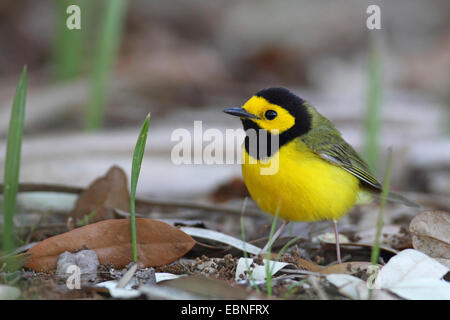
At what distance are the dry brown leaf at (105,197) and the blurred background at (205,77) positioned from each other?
3.83 ft

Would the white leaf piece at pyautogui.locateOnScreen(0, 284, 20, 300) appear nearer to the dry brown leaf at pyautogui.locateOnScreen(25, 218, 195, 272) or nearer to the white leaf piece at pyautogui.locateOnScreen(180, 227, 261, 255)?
the dry brown leaf at pyautogui.locateOnScreen(25, 218, 195, 272)

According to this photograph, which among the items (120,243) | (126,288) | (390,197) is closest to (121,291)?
(126,288)

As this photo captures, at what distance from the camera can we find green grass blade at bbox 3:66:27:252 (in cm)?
279

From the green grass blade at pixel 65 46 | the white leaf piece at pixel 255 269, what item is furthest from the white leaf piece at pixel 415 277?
the green grass blade at pixel 65 46

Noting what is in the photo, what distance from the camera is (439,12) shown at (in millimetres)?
12359

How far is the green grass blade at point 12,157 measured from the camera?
279 centimetres

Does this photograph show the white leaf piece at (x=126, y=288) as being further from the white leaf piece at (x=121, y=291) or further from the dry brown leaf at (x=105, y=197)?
the dry brown leaf at (x=105, y=197)

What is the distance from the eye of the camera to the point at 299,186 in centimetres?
316

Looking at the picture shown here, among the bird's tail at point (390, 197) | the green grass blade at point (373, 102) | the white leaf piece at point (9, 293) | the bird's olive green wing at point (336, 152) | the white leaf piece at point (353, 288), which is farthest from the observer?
the green grass blade at point (373, 102)

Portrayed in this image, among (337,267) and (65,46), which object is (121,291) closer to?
(337,267)

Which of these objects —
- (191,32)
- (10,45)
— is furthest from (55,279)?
(191,32)

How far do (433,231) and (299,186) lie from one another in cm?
70

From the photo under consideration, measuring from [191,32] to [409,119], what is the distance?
204 inches

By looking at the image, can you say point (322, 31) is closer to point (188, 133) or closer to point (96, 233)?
point (188, 133)
